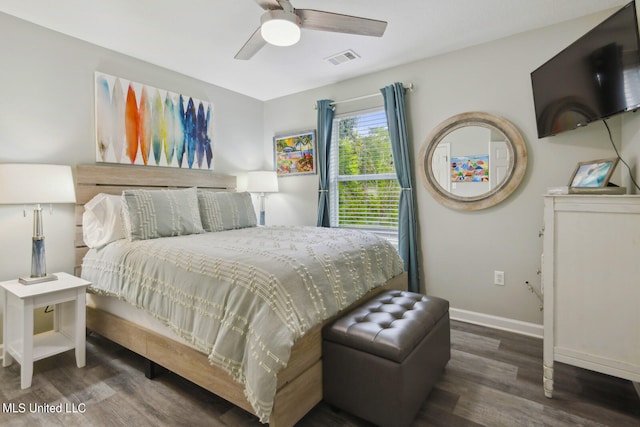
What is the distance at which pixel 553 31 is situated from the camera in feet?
8.25

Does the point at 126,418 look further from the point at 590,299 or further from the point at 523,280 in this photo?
the point at 523,280

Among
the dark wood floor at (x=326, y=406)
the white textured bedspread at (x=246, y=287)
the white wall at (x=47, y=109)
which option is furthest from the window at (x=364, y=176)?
the white wall at (x=47, y=109)

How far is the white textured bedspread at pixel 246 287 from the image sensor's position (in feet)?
4.44

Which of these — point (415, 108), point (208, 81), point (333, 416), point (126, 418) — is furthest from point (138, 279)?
point (415, 108)

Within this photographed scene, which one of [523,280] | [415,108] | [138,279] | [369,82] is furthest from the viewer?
[369,82]

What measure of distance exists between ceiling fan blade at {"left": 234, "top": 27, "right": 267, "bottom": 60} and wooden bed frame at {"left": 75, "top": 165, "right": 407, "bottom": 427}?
→ 5.05 ft

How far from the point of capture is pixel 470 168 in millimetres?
2891

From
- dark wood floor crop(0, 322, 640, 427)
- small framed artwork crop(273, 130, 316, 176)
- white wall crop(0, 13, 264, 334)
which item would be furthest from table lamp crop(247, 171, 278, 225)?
dark wood floor crop(0, 322, 640, 427)

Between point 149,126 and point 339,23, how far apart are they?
7.26 feet

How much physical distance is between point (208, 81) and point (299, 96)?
1138 millimetres

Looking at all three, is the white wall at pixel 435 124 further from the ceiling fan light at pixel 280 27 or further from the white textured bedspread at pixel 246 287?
the ceiling fan light at pixel 280 27

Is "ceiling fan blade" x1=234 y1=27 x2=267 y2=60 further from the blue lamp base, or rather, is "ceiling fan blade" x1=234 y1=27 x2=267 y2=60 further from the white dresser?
the white dresser

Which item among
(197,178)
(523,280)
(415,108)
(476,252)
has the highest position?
(415,108)

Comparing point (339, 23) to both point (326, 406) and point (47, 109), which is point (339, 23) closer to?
point (326, 406)
